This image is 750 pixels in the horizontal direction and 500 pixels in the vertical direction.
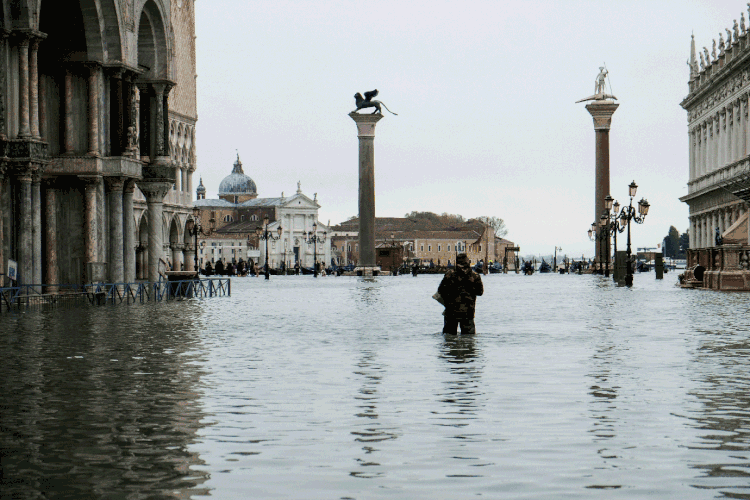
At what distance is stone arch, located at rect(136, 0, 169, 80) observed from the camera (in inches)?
1529

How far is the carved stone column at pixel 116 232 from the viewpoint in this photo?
35.2 meters

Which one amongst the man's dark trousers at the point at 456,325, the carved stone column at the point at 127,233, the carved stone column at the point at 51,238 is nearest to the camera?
the man's dark trousers at the point at 456,325

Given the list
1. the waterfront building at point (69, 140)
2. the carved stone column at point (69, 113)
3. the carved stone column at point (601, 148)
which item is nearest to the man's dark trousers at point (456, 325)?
the waterfront building at point (69, 140)

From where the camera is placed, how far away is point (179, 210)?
319ft

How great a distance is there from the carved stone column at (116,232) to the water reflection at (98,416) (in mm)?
15745

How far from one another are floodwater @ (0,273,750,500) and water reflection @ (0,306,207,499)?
0.03 meters

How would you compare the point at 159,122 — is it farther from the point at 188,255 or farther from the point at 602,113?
the point at 602,113

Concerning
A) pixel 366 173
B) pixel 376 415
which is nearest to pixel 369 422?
Result: pixel 376 415

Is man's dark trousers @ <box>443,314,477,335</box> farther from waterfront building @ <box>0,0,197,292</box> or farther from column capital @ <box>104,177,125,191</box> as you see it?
column capital @ <box>104,177,125,191</box>

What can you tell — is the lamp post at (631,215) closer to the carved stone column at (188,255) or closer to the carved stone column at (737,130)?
the carved stone column at (737,130)

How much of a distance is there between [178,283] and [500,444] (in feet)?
110

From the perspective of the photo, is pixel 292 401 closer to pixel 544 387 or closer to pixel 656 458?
pixel 544 387

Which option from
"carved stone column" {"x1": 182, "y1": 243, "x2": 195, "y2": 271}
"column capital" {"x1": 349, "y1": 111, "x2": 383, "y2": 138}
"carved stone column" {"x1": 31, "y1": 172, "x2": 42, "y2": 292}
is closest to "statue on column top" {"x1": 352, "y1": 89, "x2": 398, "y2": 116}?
"column capital" {"x1": 349, "y1": 111, "x2": 383, "y2": 138}

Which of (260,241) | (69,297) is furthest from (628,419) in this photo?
(260,241)
